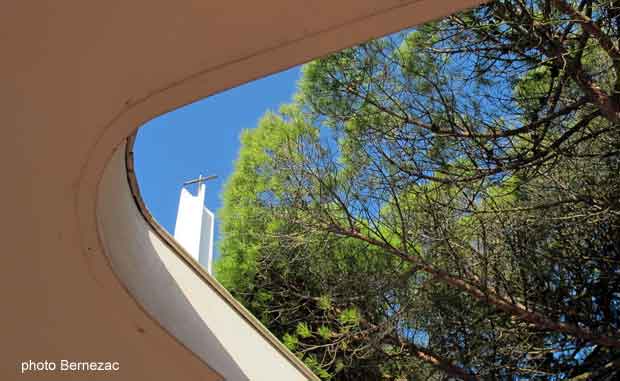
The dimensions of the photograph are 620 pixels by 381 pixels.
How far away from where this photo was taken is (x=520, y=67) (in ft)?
9.71

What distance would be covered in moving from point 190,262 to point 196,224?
265cm

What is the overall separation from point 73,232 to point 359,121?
2.08 meters

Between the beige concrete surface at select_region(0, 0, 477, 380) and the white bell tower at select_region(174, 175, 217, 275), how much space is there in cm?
312

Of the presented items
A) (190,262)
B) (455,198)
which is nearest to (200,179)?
(190,262)

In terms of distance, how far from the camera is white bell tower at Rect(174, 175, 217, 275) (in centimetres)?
509

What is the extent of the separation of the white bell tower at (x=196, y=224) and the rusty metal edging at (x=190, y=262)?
210cm

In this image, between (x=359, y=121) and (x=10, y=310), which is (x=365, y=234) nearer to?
(x=359, y=121)

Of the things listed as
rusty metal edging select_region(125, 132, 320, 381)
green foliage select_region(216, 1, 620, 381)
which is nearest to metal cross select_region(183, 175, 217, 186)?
green foliage select_region(216, 1, 620, 381)

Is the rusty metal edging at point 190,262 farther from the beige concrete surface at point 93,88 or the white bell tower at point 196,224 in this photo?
the white bell tower at point 196,224

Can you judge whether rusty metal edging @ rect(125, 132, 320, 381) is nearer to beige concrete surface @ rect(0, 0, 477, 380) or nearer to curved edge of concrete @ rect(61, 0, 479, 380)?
curved edge of concrete @ rect(61, 0, 479, 380)

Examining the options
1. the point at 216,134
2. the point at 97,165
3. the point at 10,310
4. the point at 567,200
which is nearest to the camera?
the point at 97,165

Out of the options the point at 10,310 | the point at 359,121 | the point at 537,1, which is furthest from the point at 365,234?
the point at 10,310

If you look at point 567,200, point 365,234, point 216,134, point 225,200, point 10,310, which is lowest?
point 10,310

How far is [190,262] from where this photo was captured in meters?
2.69
